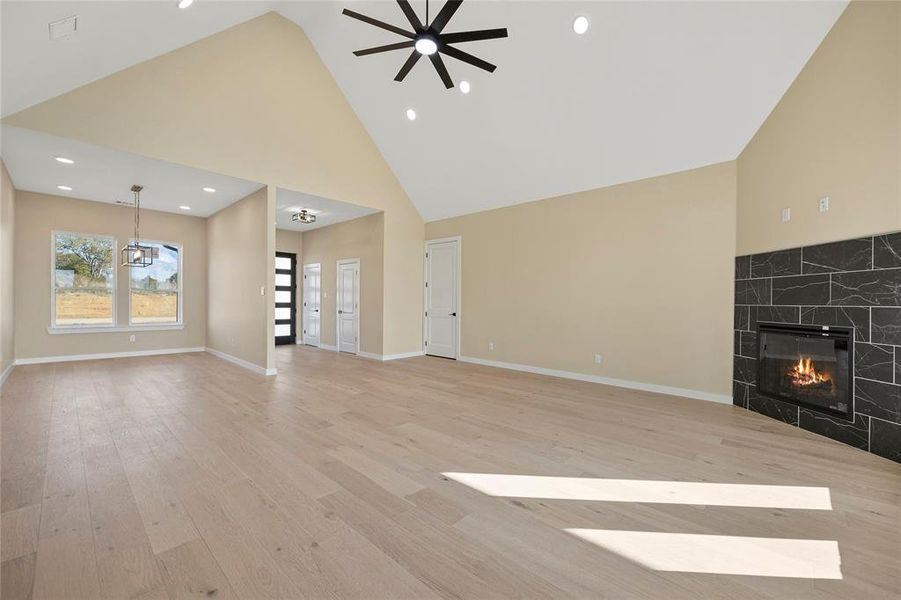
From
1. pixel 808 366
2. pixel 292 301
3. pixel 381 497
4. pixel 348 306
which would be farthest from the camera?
pixel 292 301

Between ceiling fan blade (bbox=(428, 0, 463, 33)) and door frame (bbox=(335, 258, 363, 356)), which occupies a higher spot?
ceiling fan blade (bbox=(428, 0, 463, 33))

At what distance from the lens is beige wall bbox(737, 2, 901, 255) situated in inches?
110

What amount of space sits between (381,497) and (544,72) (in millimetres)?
4696

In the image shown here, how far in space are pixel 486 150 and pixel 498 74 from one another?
123 centimetres

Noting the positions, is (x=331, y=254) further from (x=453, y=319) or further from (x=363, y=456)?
(x=363, y=456)

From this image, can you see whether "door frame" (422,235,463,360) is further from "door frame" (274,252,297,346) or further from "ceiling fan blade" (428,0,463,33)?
"ceiling fan blade" (428,0,463,33)

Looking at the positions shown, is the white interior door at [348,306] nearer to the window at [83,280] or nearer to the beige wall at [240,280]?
the beige wall at [240,280]

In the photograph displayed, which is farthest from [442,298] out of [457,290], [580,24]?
[580,24]

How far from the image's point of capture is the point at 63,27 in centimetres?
293

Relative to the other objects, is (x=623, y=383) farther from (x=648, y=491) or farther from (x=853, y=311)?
(x=648, y=491)

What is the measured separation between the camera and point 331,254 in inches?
336

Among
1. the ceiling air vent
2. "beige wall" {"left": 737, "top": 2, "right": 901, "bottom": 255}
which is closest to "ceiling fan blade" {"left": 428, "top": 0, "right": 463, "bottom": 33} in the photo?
the ceiling air vent

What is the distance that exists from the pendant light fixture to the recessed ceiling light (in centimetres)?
673

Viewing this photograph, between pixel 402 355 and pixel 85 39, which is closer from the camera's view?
pixel 85 39
